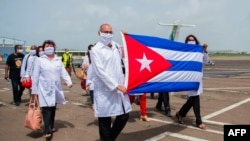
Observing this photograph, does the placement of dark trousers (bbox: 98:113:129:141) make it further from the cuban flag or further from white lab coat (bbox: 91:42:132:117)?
the cuban flag

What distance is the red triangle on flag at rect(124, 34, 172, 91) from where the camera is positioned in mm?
4906

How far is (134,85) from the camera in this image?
489 centimetres

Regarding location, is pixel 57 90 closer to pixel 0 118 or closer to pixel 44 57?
pixel 44 57

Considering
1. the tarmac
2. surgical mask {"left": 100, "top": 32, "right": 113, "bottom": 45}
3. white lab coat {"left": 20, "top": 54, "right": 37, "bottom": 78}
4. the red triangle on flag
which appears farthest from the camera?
white lab coat {"left": 20, "top": 54, "right": 37, "bottom": 78}

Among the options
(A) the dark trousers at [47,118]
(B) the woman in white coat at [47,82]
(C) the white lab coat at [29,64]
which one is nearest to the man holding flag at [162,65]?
(B) the woman in white coat at [47,82]

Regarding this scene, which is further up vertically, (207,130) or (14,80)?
(14,80)

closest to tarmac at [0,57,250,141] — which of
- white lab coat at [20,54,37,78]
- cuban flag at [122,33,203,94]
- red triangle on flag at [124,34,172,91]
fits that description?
cuban flag at [122,33,203,94]

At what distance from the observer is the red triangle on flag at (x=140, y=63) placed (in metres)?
4.91

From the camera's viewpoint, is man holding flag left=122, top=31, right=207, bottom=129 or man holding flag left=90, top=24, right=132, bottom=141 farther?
man holding flag left=122, top=31, right=207, bottom=129

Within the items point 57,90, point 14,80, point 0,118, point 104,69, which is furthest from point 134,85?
point 14,80

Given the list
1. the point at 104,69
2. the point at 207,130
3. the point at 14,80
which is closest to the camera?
the point at 104,69

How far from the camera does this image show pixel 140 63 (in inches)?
201

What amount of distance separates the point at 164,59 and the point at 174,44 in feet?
1.65

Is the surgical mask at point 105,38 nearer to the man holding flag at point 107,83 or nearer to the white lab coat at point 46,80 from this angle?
the man holding flag at point 107,83
